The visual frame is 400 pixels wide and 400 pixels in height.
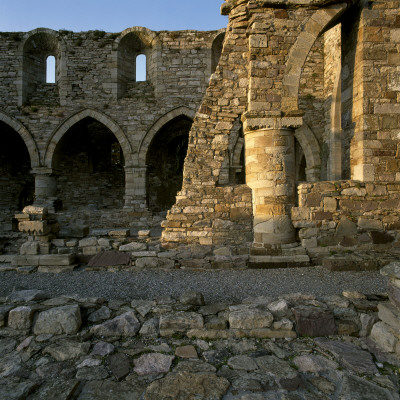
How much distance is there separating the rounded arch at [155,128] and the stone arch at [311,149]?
4599 millimetres

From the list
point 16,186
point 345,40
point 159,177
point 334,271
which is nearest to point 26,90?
point 16,186

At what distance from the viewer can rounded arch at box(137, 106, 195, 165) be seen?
1282 centimetres

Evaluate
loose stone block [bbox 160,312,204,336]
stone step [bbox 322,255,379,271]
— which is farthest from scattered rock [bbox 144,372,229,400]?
stone step [bbox 322,255,379,271]

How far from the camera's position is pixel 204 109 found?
21.7ft

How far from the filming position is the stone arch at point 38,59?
12.9 m

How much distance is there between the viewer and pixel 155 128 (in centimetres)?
1289

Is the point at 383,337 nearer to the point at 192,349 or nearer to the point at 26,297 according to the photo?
the point at 192,349

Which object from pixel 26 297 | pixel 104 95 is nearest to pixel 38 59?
pixel 104 95

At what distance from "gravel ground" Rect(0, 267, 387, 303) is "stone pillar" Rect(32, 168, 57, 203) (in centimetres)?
795

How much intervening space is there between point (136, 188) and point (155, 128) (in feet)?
8.92

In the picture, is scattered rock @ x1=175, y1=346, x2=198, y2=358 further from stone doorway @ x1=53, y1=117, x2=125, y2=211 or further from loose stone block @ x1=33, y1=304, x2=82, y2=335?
stone doorway @ x1=53, y1=117, x2=125, y2=211

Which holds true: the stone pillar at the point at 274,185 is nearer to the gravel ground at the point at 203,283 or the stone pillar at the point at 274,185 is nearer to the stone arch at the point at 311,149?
the gravel ground at the point at 203,283

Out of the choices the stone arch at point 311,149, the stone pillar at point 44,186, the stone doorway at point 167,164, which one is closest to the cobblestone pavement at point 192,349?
the stone arch at point 311,149

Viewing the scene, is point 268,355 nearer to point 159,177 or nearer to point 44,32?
point 159,177
